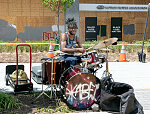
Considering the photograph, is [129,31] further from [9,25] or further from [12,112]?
[12,112]

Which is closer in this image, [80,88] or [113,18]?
[80,88]

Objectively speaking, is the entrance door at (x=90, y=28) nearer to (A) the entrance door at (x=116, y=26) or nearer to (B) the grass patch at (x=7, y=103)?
(A) the entrance door at (x=116, y=26)

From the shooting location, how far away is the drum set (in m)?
5.34

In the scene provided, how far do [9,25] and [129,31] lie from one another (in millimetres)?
11238

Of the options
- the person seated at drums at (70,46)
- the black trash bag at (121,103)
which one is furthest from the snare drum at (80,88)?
the person seated at drums at (70,46)

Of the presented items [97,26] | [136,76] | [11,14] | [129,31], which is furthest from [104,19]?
[136,76]

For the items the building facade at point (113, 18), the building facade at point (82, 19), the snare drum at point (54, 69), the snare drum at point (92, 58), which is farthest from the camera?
the building facade at point (113, 18)

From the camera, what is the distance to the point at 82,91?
17.8 feet

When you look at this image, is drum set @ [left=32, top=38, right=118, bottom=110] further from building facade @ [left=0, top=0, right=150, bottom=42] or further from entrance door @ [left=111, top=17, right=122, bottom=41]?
entrance door @ [left=111, top=17, right=122, bottom=41]

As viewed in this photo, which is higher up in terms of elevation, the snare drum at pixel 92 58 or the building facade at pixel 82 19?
the building facade at pixel 82 19

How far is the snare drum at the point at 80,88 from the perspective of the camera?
209 inches

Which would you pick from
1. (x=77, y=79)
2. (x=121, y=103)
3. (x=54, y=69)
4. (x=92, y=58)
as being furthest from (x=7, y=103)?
(x=121, y=103)

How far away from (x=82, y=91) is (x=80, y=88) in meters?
0.08

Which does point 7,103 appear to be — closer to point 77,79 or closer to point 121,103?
point 77,79
